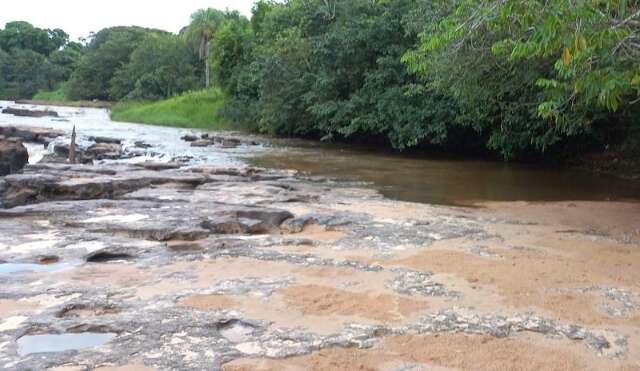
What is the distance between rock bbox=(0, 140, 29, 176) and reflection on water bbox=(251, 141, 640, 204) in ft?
21.1

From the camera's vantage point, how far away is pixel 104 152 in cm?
2055

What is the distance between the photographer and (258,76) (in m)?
29.5

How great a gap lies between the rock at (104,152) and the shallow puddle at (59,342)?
15497 millimetres

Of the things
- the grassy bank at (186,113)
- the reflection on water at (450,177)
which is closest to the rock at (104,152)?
the reflection on water at (450,177)

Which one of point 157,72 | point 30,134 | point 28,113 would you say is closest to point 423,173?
point 30,134

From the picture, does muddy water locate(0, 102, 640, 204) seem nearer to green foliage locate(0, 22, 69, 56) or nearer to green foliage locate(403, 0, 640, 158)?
green foliage locate(403, 0, 640, 158)

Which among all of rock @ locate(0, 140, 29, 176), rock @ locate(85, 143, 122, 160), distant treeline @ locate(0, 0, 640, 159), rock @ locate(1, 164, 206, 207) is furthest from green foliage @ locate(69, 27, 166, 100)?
rock @ locate(1, 164, 206, 207)

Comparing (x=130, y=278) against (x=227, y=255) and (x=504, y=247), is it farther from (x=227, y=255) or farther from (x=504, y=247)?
(x=504, y=247)

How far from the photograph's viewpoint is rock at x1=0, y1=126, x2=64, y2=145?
80.8 ft

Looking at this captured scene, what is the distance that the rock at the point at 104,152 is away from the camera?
65.3 feet

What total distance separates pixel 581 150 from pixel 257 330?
716 inches

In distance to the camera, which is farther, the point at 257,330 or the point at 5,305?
the point at 5,305

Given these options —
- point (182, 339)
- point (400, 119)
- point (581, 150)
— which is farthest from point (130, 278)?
point (581, 150)

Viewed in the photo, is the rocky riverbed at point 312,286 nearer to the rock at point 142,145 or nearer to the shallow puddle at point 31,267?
the shallow puddle at point 31,267
